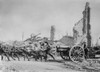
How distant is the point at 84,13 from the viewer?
35312 millimetres

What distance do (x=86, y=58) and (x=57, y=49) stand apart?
2630 millimetres

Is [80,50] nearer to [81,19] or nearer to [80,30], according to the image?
[80,30]

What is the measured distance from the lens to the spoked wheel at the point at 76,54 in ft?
52.9

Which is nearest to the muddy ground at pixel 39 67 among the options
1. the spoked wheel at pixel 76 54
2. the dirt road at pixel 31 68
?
the dirt road at pixel 31 68

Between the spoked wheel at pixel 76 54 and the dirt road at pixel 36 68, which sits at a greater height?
the spoked wheel at pixel 76 54

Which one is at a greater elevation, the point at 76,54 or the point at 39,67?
the point at 76,54

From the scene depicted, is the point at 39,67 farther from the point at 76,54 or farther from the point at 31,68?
the point at 76,54

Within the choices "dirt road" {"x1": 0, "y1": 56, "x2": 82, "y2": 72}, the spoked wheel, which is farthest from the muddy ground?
the spoked wheel

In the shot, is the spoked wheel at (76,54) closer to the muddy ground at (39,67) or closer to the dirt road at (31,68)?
the muddy ground at (39,67)

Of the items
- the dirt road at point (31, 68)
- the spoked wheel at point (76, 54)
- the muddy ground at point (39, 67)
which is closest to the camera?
the dirt road at point (31, 68)

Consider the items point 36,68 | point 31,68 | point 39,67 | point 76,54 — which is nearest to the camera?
point 31,68

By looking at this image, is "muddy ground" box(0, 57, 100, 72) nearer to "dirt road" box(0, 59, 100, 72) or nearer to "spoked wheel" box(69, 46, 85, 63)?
"dirt road" box(0, 59, 100, 72)

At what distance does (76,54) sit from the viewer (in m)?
16.3

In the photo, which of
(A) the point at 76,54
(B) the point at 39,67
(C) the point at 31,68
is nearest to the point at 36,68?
(C) the point at 31,68
